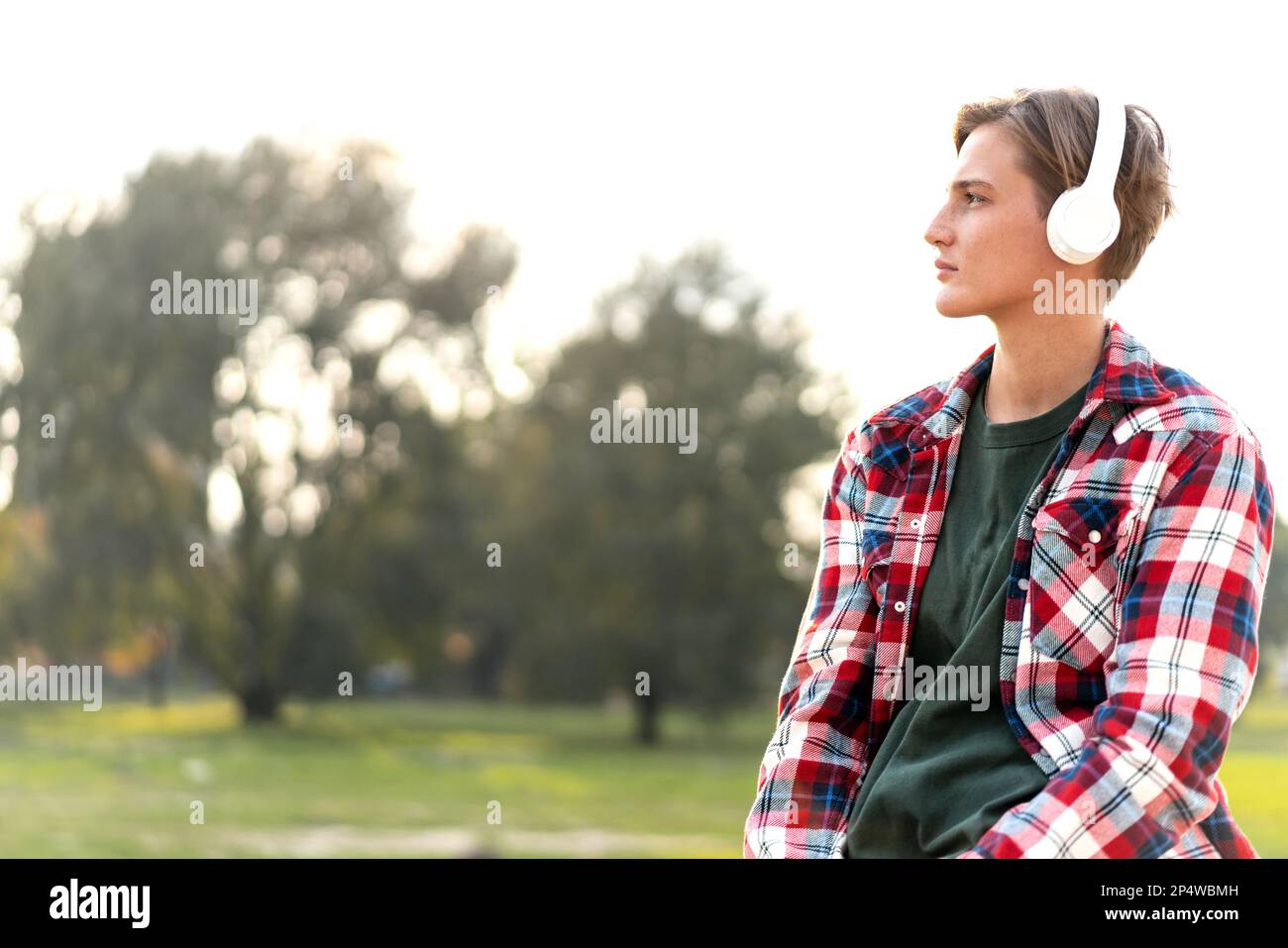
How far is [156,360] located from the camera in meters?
25.0

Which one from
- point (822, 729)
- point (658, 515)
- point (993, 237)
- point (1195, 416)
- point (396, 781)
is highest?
point (993, 237)

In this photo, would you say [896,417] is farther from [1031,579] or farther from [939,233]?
[1031,579]

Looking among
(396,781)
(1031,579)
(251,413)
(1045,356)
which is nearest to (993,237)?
(1045,356)

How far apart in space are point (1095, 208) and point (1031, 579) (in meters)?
0.47

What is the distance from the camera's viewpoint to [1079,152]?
73.0 inches

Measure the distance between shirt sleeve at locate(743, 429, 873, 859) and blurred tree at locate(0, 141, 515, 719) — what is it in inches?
930

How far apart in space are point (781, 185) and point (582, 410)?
26.8ft

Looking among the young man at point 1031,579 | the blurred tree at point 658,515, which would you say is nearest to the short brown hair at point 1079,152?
the young man at point 1031,579

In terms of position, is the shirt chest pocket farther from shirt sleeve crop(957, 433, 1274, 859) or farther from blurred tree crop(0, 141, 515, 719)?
blurred tree crop(0, 141, 515, 719)

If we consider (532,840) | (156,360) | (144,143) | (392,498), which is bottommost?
(532,840)

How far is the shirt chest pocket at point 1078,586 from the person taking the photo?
1.71 m
